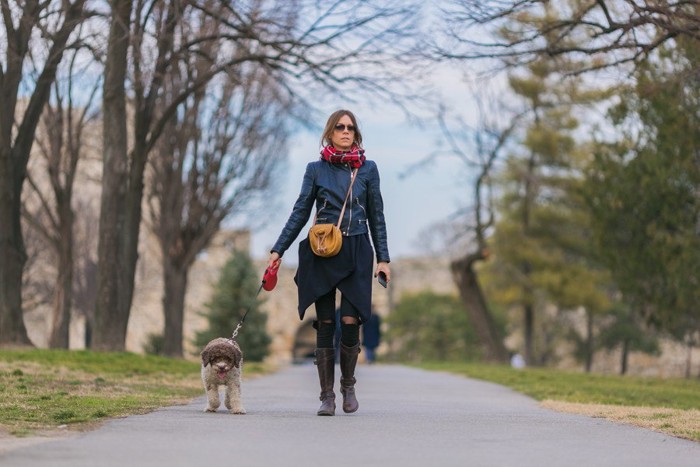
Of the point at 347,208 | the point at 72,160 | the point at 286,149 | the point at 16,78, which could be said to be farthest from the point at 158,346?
the point at 347,208

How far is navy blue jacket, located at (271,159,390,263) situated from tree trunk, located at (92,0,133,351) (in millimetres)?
10216

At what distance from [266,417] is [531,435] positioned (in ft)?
6.04

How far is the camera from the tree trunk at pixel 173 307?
89.4 ft

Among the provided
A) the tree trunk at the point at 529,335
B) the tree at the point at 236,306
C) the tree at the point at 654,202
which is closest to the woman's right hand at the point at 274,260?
the tree at the point at 654,202

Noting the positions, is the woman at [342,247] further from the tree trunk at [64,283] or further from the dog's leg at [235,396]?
the tree trunk at [64,283]

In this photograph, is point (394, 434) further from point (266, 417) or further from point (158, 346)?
point (158, 346)

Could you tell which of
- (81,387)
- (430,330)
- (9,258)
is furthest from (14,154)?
(430,330)

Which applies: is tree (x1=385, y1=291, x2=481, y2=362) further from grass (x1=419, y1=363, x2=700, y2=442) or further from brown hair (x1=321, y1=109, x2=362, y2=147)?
brown hair (x1=321, y1=109, x2=362, y2=147)

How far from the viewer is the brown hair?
8625 mm

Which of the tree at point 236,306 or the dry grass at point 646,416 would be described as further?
the tree at point 236,306

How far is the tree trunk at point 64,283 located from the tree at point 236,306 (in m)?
7.53

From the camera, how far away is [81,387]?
11531 mm

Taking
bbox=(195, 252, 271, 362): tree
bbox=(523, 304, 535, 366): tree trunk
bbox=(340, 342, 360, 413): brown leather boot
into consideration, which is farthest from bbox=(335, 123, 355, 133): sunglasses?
bbox=(523, 304, 535, 366): tree trunk

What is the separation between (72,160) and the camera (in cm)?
2550
